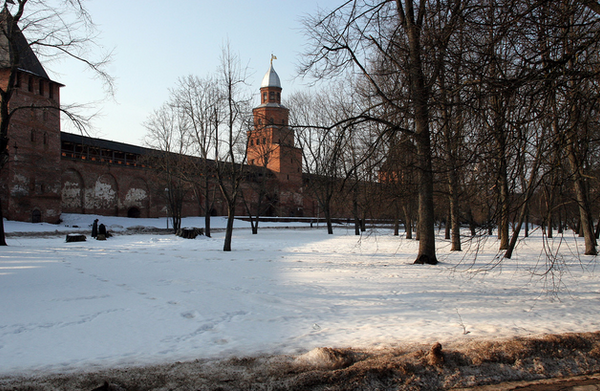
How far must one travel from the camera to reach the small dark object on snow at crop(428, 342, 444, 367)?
12.8ft

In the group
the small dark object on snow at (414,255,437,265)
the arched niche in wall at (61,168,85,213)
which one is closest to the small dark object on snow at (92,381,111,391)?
the small dark object on snow at (414,255,437,265)

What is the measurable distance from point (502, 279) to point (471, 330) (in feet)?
13.7

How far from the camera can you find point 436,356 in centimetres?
396

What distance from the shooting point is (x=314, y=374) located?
3.60 metres

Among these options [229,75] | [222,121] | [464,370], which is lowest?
[464,370]

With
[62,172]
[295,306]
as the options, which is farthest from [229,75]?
[62,172]

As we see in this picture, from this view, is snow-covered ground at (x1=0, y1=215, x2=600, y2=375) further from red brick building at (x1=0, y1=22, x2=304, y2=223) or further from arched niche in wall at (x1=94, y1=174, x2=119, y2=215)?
arched niche in wall at (x1=94, y1=174, x2=119, y2=215)

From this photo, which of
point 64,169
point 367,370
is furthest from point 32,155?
point 367,370

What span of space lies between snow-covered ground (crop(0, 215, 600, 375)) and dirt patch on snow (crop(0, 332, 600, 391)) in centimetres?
29

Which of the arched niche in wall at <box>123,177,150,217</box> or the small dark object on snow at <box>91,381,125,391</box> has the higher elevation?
the arched niche in wall at <box>123,177,150,217</box>

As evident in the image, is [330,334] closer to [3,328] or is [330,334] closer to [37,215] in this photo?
[3,328]

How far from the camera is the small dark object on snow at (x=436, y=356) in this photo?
390 centimetres

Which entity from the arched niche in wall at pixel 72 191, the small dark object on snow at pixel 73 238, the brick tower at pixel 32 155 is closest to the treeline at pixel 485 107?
the small dark object on snow at pixel 73 238

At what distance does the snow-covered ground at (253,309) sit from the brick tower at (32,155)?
86.1 feet
